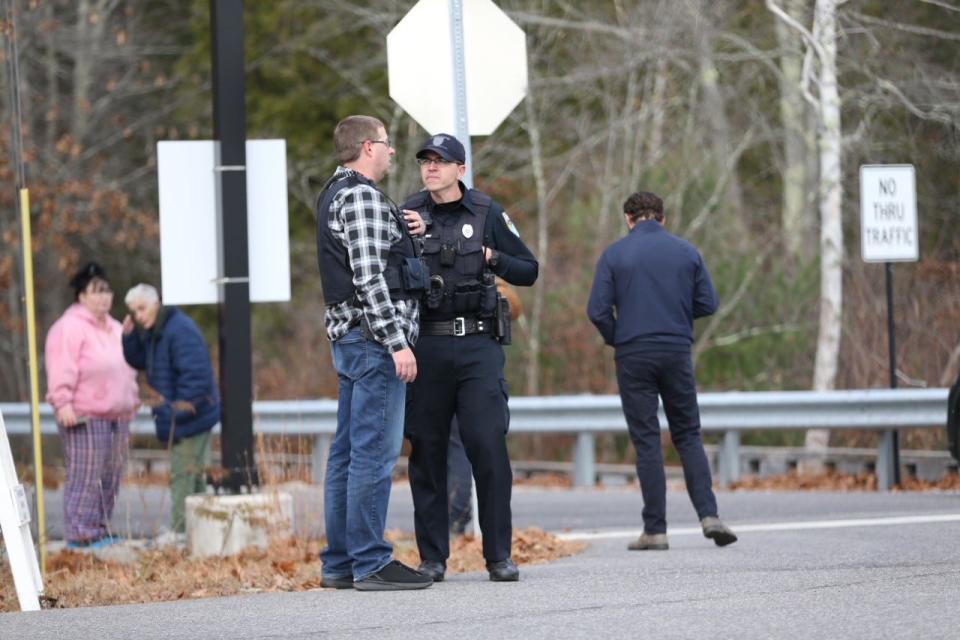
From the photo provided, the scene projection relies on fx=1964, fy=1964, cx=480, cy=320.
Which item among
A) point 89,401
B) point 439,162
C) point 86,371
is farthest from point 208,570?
point 86,371

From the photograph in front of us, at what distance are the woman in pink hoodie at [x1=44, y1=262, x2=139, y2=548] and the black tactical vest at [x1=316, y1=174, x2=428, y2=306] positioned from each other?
4.54m

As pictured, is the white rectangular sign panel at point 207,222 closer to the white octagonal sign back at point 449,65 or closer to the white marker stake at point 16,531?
the white octagonal sign back at point 449,65

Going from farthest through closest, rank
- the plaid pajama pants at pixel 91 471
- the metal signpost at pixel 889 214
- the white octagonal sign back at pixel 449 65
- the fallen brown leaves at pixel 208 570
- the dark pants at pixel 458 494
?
the metal signpost at pixel 889 214
the plaid pajama pants at pixel 91 471
the dark pants at pixel 458 494
the white octagonal sign back at pixel 449 65
the fallen brown leaves at pixel 208 570

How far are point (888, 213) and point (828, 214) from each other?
318cm

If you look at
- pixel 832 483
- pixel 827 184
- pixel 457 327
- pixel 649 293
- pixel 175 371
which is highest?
pixel 827 184

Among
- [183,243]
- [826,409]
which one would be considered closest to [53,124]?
[826,409]

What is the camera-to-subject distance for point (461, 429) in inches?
360

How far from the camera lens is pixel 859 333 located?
790 inches

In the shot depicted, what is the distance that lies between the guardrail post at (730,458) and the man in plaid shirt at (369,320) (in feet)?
30.3

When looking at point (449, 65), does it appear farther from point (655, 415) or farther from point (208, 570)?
point (208, 570)

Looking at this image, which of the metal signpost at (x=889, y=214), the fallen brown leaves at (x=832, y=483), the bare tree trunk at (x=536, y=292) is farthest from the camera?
the bare tree trunk at (x=536, y=292)

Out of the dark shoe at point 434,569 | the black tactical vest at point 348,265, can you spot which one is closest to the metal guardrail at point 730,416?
the dark shoe at point 434,569

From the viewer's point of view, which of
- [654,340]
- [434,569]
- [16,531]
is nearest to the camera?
[16,531]

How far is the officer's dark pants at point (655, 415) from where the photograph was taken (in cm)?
1099
